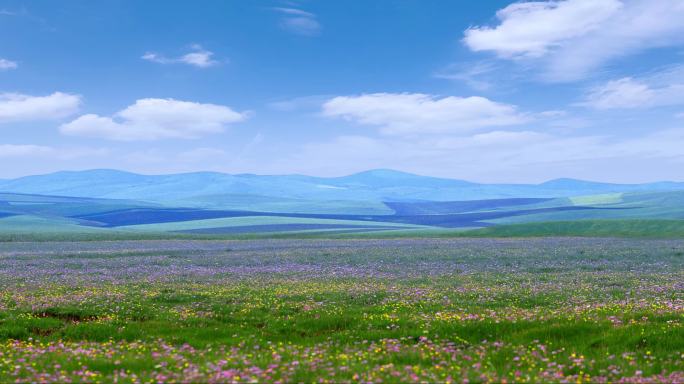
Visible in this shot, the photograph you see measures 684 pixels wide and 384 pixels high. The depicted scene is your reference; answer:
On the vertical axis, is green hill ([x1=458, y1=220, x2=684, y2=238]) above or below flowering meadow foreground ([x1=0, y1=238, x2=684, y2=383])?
below

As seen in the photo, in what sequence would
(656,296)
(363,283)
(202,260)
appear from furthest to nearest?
(202,260), (363,283), (656,296)

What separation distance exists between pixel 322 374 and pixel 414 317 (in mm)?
7267

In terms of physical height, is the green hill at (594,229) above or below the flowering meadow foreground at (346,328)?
below

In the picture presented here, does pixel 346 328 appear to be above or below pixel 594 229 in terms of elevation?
above

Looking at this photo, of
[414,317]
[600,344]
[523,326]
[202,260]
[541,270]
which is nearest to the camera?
[600,344]

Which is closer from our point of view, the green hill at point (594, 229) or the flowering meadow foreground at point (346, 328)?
the flowering meadow foreground at point (346, 328)

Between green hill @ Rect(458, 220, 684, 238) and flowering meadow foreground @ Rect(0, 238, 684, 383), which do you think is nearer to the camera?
flowering meadow foreground @ Rect(0, 238, 684, 383)

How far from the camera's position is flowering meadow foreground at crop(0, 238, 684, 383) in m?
10.6

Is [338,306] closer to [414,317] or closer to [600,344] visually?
[414,317]

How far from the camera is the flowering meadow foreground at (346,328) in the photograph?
34.7 feet

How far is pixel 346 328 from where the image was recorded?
53.6 ft

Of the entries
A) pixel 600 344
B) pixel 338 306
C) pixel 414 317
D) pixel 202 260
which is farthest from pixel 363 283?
pixel 202 260

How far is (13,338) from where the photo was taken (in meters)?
15.5

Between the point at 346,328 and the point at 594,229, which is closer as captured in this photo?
the point at 346,328
